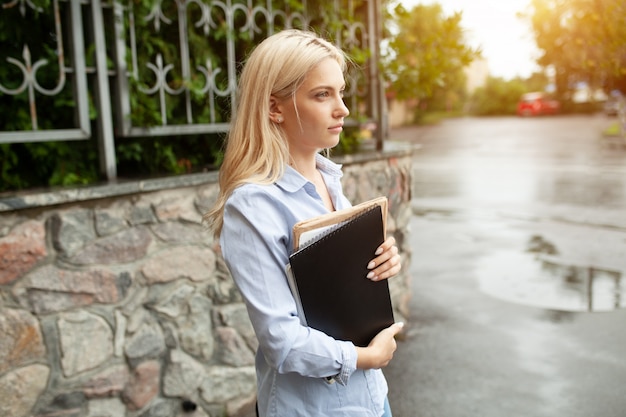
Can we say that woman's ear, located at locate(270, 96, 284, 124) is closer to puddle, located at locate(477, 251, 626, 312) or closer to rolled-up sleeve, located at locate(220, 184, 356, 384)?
rolled-up sleeve, located at locate(220, 184, 356, 384)

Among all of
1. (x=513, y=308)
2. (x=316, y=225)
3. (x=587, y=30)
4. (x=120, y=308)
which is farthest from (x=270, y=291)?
(x=587, y=30)

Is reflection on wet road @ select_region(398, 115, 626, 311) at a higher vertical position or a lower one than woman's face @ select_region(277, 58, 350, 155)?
lower

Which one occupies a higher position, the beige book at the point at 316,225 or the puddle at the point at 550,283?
the beige book at the point at 316,225

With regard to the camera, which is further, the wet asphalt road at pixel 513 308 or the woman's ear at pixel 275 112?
the wet asphalt road at pixel 513 308

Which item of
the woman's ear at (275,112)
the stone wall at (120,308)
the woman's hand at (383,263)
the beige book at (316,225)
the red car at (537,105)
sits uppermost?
the red car at (537,105)

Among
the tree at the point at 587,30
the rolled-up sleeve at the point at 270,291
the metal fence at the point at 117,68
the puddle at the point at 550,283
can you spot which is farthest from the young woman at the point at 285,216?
the puddle at the point at 550,283

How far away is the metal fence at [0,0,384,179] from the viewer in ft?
9.20

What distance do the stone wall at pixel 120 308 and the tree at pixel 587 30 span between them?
3.38 meters

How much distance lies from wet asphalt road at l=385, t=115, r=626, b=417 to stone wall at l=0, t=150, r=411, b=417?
3.87 feet

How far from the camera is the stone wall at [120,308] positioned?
2.50 metres

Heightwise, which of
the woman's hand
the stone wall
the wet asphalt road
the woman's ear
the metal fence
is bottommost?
the wet asphalt road

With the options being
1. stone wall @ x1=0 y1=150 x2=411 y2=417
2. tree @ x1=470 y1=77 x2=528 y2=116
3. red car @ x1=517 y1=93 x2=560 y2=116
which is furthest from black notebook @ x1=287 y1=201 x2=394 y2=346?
tree @ x1=470 y1=77 x2=528 y2=116

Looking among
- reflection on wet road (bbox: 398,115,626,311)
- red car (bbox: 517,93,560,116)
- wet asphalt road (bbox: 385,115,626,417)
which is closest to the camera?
wet asphalt road (bbox: 385,115,626,417)

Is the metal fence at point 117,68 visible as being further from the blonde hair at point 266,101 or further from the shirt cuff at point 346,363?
the shirt cuff at point 346,363
